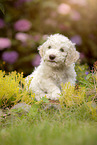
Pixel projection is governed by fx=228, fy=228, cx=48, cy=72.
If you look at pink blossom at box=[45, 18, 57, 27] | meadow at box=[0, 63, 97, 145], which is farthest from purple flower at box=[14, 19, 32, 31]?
meadow at box=[0, 63, 97, 145]

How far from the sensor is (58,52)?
408 centimetres

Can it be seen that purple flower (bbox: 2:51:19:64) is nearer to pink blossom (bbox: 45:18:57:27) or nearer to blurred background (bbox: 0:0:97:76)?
blurred background (bbox: 0:0:97:76)

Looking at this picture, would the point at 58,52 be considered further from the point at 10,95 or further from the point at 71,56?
the point at 10,95

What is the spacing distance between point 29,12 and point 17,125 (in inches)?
188

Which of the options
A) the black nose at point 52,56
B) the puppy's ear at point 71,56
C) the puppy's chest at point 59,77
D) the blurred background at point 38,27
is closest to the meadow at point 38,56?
the blurred background at point 38,27

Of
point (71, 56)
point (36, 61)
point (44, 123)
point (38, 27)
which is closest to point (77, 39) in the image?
point (38, 27)

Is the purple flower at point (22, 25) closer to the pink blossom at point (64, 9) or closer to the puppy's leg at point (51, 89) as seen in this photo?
the pink blossom at point (64, 9)

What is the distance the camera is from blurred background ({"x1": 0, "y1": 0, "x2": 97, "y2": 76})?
658cm

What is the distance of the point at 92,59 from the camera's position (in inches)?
293

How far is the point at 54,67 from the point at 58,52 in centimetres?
38

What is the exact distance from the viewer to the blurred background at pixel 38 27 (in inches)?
259

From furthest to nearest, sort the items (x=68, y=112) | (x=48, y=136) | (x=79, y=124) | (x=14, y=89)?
(x=14, y=89) < (x=68, y=112) < (x=79, y=124) < (x=48, y=136)

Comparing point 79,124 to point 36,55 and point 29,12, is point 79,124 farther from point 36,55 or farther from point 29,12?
point 29,12

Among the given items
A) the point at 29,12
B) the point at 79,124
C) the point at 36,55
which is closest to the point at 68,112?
the point at 79,124
